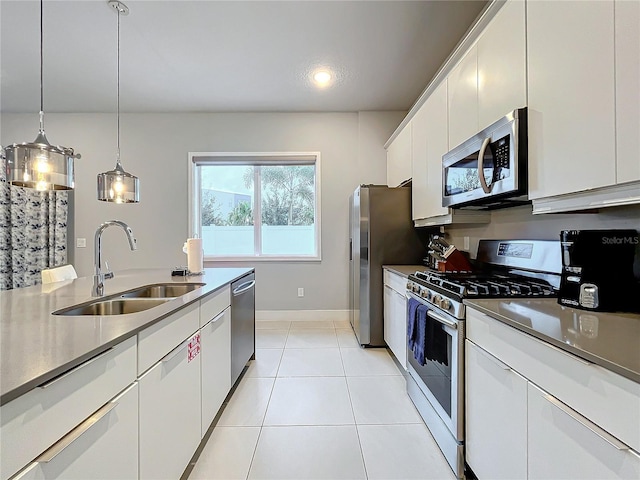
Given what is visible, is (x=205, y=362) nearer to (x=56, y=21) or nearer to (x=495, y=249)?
(x=495, y=249)

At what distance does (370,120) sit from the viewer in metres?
4.19

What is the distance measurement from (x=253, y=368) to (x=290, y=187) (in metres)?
2.50

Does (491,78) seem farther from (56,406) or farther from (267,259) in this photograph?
(267,259)

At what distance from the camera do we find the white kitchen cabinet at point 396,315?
98.8 inches

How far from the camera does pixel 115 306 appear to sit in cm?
167

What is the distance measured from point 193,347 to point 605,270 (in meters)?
1.81

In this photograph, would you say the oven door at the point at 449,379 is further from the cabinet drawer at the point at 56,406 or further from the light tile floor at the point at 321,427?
the cabinet drawer at the point at 56,406

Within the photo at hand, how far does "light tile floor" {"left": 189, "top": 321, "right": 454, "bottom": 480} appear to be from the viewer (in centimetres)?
157

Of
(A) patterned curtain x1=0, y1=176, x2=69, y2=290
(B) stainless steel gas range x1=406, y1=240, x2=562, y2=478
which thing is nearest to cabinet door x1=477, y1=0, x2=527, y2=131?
(B) stainless steel gas range x1=406, y1=240, x2=562, y2=478

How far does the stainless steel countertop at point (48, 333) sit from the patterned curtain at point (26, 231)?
301 centimetres

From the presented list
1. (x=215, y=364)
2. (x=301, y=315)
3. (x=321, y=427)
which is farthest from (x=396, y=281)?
(x=301, y=315)

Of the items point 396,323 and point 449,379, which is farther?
point 396,323

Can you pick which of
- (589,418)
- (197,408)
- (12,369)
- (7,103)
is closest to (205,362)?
(197,408)

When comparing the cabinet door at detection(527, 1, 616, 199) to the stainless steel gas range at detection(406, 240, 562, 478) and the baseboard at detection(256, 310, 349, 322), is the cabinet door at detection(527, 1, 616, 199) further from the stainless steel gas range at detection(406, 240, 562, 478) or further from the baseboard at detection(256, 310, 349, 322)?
the baseboard at detection(256, 310, 349, 322)
